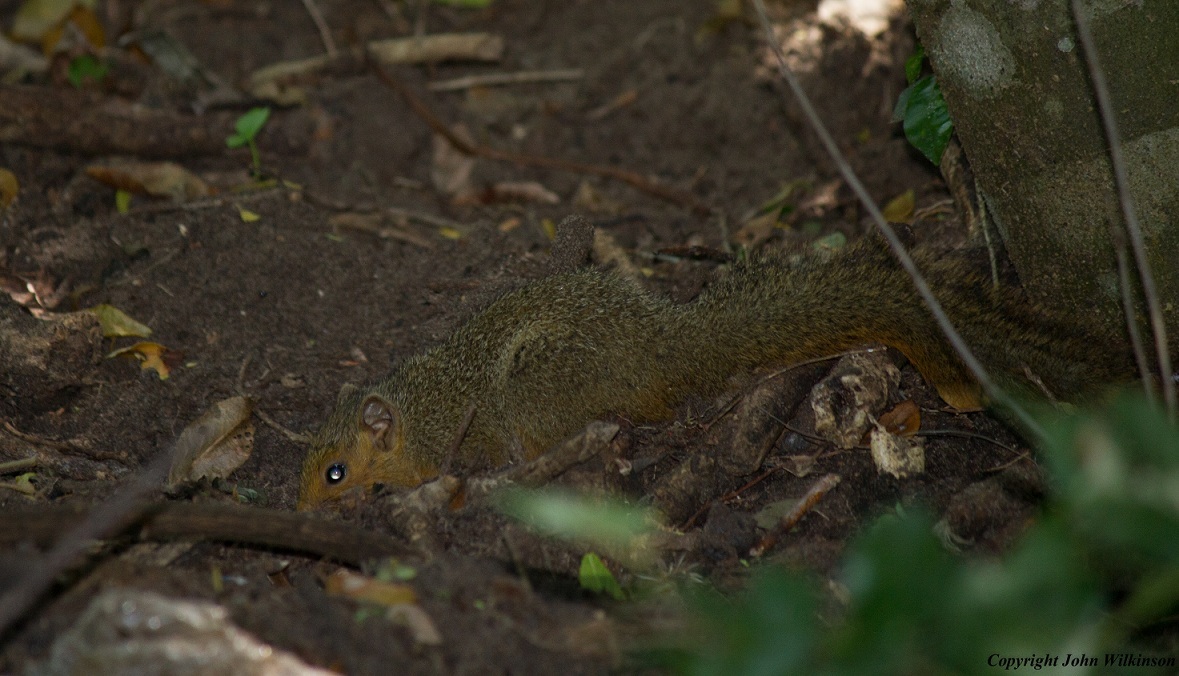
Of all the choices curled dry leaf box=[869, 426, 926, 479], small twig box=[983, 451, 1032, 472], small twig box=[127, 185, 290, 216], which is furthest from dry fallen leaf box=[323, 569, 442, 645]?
small twig box=[127, 185, 290, 216]

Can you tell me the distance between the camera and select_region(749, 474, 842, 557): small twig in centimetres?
315

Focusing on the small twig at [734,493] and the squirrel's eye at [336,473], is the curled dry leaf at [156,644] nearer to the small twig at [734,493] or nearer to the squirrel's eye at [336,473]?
the small twig at [734,493]

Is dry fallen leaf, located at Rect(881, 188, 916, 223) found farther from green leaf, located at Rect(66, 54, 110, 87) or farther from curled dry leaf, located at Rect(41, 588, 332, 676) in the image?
green leaf, located at Rect(66, 54, 110, 87)

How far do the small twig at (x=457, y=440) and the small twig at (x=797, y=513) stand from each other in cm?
132

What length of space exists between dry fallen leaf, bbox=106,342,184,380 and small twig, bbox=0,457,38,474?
0.73 meters

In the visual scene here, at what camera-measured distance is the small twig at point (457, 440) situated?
155 inches

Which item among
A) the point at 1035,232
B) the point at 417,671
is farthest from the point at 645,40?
the point at 417,671

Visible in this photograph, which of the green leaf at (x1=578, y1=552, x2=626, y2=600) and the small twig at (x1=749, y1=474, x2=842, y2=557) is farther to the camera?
the small twig at (x1=749, y1=474, x2=842, y2=557)

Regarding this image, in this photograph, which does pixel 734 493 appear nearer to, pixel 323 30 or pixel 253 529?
pixel 253 529

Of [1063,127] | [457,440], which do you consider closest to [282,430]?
[457,440]

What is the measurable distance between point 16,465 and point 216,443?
69cm

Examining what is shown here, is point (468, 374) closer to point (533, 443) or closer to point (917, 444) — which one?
point (533, 443)

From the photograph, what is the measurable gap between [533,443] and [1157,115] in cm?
242

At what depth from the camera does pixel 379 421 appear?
429 centimetres
